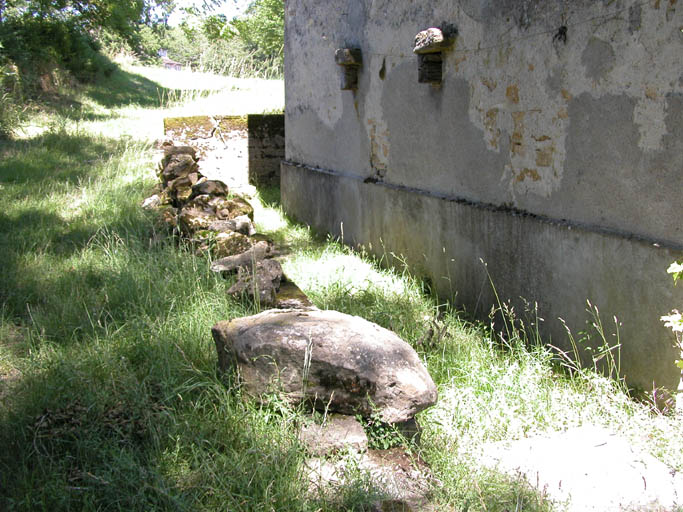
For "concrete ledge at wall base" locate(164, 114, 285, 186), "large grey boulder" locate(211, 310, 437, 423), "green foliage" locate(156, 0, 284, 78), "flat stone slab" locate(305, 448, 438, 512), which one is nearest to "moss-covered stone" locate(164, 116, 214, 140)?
"concrete ledge at wall base" locate(164, 114, 285, 186)

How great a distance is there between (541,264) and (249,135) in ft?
22.2

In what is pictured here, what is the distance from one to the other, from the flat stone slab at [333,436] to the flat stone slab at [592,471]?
1.80 ft

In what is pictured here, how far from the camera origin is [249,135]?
990cm

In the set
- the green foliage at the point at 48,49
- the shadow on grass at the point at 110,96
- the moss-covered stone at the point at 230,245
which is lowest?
the moss-covered stone at the point at 230,245

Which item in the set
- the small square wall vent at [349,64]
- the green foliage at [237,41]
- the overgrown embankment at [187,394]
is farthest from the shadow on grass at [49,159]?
the green foliage at [237,41]

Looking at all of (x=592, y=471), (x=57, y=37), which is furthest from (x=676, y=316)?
(x=57, y=37)

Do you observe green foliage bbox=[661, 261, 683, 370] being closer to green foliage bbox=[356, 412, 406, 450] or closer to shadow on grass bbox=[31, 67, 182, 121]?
green foliage bbox=[356, 412, 406, 450]

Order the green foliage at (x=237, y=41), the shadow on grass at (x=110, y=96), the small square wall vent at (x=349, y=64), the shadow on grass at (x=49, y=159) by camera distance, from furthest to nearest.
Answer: the green foliage at (x=237, y=41), the shadow on grass at (x=110, y=96), the shadow on grass at (x=49, y=159), the small square wall vent at (x=349, y=64)

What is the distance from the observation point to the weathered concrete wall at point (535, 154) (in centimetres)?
315

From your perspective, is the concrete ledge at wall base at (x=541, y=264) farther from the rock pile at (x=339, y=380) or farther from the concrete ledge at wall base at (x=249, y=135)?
the concrete ledge at wall base at (x=249, y=135)

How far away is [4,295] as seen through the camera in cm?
481

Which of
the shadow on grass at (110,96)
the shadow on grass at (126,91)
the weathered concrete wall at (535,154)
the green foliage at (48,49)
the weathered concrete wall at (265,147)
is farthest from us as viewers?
the shadow on grass at (126,91)

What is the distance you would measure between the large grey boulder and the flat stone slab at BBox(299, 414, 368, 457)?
3.2 inches

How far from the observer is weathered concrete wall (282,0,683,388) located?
315 centimetres
